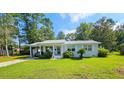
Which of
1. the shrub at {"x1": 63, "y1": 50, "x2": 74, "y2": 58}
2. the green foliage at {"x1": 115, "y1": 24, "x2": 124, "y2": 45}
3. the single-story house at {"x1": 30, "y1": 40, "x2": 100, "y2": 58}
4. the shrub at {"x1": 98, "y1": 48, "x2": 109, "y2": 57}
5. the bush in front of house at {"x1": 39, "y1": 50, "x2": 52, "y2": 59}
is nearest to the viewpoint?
the shrub at {"x1": 63, "y1": 50, "x2": 74, "y2": 58}

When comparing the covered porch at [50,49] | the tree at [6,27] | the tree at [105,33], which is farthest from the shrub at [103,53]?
the tree at [6,27]

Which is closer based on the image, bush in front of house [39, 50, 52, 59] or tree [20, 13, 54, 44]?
bush in front of house [39, 50, 52, 59]

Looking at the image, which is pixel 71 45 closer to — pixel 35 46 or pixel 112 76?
pixel 35 46

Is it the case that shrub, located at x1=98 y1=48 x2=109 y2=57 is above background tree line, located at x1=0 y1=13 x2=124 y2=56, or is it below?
below

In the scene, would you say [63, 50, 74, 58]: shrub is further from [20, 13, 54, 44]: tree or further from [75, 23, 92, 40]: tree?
[75, 23, 92, 40]: tree

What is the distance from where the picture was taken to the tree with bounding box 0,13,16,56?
25855 mm

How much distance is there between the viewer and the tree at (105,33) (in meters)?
28.1

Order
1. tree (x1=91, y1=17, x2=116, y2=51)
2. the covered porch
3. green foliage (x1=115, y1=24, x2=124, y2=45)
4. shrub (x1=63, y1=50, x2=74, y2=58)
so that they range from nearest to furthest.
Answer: shrub (x1=63, y1=50, x2=74, y2=58)
the covered porch
tree (x1=91, y1=17, x2=116, y2=51)
green foliage (x1=115, y1=24, x2=124, y2=45)

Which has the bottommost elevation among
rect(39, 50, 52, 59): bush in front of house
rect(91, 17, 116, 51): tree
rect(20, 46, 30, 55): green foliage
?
rect(39, 50, 52, 59): bush in front of house

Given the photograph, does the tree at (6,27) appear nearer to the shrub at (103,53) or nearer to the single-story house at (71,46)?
the single-story house at (71,46)

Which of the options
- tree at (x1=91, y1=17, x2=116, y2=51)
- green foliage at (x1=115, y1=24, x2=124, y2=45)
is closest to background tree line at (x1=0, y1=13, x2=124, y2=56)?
tree at (x1=91, y1=17, x2=116, y2=51)
